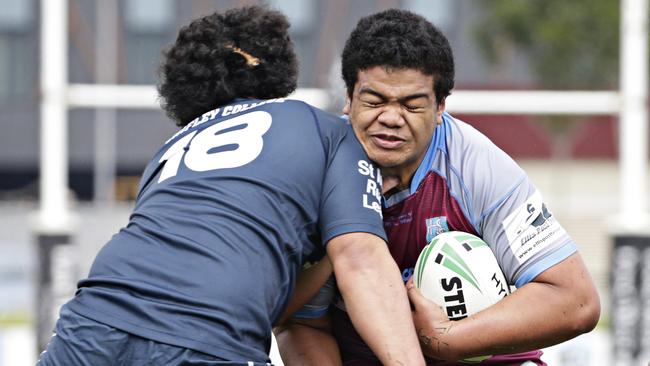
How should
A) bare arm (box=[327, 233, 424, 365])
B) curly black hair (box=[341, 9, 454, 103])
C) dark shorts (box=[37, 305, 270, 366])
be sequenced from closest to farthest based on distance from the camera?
dark shorts (box=[37, 305, 270, 366]), bare arm (box=[327, 233, 424, 365]), curly black hair (box=[341, 9, 454, 103])

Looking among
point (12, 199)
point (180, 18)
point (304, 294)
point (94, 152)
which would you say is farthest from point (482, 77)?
point (304, 294)

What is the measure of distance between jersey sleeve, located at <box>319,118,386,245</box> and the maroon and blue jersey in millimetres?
321

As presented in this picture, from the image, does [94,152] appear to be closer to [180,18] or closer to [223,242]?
[180,18]

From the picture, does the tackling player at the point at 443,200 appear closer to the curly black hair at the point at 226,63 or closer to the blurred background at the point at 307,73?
the curly black hair at the point at 226,63

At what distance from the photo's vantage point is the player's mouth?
11.6 ft

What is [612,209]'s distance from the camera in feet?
80.8

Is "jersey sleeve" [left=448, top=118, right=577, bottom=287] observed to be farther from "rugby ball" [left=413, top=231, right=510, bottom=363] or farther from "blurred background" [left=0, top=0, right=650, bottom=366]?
"blurred background" [left=0, top=0, right=650, bottom=366]

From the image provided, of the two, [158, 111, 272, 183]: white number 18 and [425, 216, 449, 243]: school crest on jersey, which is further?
[425, 216, 449, 243]: school crest on jersey

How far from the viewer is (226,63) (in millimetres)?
3715

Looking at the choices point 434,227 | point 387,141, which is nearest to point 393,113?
point 387,141

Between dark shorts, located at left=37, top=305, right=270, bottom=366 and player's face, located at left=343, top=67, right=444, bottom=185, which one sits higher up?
player's face, located at left=343, top=67, right=444, bottom=185

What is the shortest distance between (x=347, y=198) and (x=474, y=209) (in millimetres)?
508

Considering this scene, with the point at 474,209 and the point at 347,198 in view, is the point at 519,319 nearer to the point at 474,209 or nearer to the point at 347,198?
the point at 474,209

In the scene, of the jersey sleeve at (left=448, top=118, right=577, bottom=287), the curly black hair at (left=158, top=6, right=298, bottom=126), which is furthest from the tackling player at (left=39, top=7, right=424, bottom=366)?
the jersey sleeve at (left=448, top=118, right=577, bottom=287)
